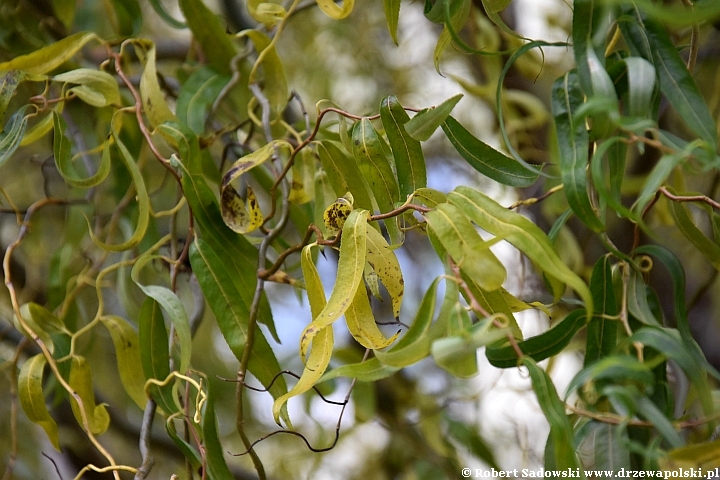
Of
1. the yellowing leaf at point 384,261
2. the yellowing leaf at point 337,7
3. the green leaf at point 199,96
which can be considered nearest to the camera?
the yellowing leaf at point 384,261

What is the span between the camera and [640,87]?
1.13 ft

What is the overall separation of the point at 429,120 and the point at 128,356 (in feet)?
1.16

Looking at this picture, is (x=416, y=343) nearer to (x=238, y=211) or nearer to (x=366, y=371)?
(x=366, y=371)

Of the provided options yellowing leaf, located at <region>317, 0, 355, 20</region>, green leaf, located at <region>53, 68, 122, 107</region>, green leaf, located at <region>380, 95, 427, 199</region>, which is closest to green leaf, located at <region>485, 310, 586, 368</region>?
green leaf, located at <region>380, 95, 427, 199</region>

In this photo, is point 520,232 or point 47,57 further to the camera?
point 47,57

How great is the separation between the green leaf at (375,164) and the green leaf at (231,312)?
0.13 metres

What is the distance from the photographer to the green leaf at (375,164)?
Answer: 1.46 feet

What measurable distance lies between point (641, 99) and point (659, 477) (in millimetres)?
192

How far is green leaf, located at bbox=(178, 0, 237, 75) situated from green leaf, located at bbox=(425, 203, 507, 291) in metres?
0.41

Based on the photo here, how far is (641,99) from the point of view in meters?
0.34

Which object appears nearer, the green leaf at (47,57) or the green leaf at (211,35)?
the green leaf at (47,57)

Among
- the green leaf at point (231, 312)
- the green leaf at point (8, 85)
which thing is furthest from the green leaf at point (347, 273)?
the green leaf at point (8, 85)

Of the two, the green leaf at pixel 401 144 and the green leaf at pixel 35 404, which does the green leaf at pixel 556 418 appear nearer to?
the green leaf at pixel 401 144

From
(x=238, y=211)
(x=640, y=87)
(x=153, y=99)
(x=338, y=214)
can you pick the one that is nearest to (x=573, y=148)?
(x=640, y=87)
